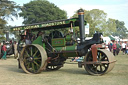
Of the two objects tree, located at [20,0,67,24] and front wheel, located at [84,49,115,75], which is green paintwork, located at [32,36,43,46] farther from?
tree, located at [20,0,67,24]

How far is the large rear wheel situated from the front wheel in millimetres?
1800

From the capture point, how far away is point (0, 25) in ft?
100

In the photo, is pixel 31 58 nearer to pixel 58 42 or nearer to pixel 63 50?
pixel 58 42

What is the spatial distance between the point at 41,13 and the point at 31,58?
40.9 metres

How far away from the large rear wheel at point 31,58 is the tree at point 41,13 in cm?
3838

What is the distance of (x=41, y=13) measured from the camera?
49500 millimetres

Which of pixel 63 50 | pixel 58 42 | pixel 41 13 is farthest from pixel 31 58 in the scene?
pixel 41 13

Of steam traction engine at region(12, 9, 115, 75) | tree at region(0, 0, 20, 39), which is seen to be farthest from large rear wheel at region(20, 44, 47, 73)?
tree at region(0, 0, 20, 39)

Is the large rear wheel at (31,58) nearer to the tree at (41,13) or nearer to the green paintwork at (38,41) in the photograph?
the green paintwork at (38,41)

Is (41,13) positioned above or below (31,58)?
above

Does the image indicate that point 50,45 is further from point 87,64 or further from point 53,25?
point 87,64

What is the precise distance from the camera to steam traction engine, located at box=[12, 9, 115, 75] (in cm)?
832

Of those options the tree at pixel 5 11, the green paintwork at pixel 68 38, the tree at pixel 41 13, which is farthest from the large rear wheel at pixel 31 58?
the tree at pixel 41 13

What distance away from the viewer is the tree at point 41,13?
48.8 meters
